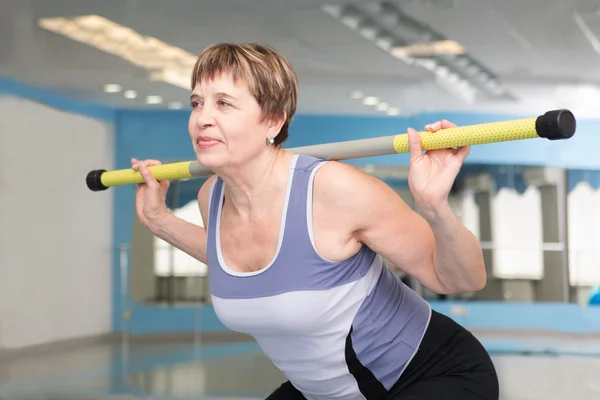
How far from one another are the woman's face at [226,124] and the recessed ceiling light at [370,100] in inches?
99.7

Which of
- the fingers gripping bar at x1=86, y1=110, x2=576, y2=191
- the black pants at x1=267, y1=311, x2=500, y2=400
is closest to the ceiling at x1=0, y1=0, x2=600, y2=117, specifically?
the fingers gripping bar at x1=86, y1=110, x2=576, y2=191

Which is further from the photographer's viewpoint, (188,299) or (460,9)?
(188,299)

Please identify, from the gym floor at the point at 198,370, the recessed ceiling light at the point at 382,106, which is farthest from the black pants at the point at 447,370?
the recessed ceiling light at the point at 382,106

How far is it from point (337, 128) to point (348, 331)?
267cm

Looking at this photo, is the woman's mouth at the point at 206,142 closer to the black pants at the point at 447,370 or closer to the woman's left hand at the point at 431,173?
the woman's left hand at the point at 431,173

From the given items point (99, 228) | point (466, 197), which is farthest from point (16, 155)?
point (466, 197)

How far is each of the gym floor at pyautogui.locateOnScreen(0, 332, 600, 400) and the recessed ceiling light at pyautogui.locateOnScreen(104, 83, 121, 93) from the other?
129cm

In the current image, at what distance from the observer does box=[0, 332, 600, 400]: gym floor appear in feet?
13.0

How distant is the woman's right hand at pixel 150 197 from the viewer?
2020 mm

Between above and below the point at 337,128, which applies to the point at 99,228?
below

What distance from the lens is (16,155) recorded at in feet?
14.3

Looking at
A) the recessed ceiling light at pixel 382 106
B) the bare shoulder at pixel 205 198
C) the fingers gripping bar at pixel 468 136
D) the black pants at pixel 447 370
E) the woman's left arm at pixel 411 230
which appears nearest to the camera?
the fingers gripping bar at pixel 468 136

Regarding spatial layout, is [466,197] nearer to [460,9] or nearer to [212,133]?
[460,9]

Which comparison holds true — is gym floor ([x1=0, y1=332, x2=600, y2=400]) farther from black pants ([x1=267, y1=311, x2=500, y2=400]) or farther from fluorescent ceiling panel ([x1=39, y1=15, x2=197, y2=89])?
black pants ([x1=267, y1=311, x2=500, y2=400])
